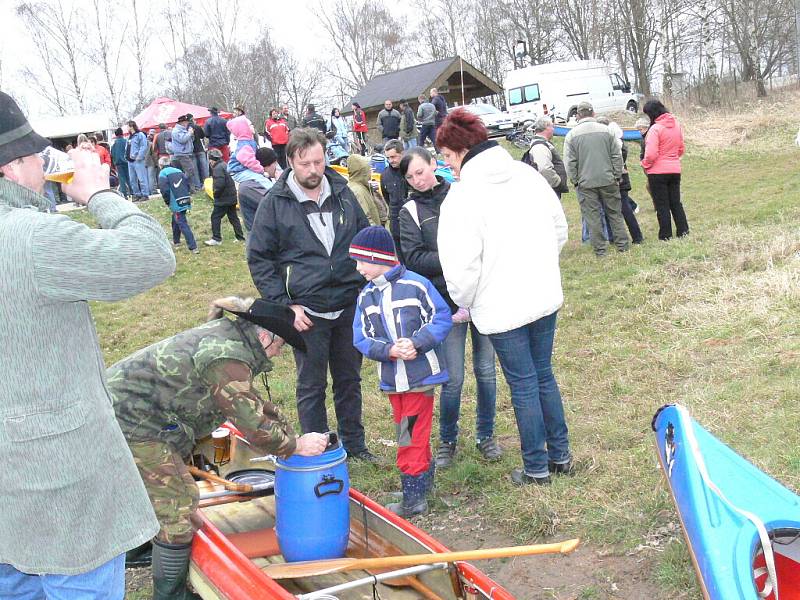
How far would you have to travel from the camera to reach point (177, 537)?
3852mm

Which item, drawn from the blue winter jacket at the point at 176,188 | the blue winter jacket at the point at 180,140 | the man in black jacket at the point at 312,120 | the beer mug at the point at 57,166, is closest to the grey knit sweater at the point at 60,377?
the beer mug at the point at 57,166

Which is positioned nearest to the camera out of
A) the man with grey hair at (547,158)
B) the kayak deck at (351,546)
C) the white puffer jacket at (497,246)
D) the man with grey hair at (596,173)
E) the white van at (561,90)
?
the kayak deck at (351,546)

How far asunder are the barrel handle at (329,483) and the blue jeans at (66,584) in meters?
1.39

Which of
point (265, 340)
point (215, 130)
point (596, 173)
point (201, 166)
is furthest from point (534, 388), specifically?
point (201, 166)

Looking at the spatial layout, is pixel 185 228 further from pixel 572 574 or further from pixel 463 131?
pixel 572 574

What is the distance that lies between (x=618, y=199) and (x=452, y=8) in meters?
50.8

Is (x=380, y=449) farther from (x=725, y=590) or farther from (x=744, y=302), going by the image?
(x=744, y=302)

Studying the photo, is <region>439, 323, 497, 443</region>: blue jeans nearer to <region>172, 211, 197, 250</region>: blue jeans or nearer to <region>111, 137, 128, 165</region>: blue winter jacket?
<region>172, 211, 197, 250</region>: blue jeans

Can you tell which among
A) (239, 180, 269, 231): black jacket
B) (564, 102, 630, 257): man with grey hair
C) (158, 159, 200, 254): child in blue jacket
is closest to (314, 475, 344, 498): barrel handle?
(239, 180, 269, 231): black jacket

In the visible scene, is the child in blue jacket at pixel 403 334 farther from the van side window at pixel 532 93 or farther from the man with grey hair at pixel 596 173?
the van side window at pixel 532 93

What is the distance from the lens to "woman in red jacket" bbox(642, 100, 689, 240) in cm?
1014

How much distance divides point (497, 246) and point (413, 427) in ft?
3.74

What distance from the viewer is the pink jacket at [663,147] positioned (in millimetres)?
10117

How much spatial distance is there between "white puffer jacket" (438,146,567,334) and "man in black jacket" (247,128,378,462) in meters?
0.98
